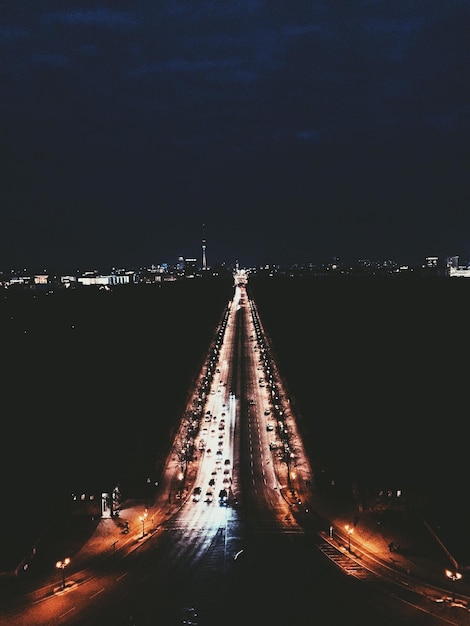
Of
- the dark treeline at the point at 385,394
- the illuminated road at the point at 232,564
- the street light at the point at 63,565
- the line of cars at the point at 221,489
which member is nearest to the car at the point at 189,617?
the illuminated road at the point at 232,564

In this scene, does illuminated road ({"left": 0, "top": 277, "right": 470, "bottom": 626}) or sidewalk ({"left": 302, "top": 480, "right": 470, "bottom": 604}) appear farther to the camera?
sidewalk ({"left": 302, "top": 480, "right": 470, "bottom": 604})

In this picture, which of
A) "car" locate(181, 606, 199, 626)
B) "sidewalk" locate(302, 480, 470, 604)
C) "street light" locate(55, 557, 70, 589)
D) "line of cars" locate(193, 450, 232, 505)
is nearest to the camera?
"car" locate(181, 606, 199, 626)

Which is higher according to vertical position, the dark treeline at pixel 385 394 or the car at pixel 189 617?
the dark treeline at pixel 385 394

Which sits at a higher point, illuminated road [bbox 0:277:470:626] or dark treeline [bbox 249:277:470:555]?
dark treeline [bbox 249:277:470:555]

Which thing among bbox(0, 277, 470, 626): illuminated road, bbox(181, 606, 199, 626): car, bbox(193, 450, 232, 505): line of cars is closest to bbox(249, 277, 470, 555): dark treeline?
bbox(0, 277, 470, 626): illuminated road

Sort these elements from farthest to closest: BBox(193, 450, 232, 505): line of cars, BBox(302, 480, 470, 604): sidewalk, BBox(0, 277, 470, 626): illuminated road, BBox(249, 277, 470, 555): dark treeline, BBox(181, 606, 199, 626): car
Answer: BBox(249, 277, 470, 555): dark treeline, BBox(193, 450, 232, 505): line of cars, BBox(302, 480, 470, 604): sidewalk, BBox(0, 277, 470, 626): illuminated road, BBox(181, 606, 199, 626): car

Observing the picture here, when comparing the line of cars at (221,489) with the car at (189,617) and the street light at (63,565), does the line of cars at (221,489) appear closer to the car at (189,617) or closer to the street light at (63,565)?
the street light at (63,565)

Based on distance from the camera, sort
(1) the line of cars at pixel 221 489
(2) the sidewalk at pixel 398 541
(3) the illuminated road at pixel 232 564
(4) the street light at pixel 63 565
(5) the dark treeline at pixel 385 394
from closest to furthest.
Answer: (3) the illuminated road at pixel 232 564 < (4) the street light at pixel 63 565 < (2) the sidewalk at pixel 398 541 < (1) the line of cars at pixel 221 489 < (5) the dark treeline at pixel 385 394

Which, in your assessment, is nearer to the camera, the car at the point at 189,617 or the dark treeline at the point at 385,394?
the car at the point at 189,617

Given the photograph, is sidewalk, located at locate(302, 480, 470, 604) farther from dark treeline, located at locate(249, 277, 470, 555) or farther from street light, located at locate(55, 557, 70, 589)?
street light, located at locate(55, 557, 70, 589)

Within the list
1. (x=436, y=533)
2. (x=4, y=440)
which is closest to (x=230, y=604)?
(x=436, y=533)
